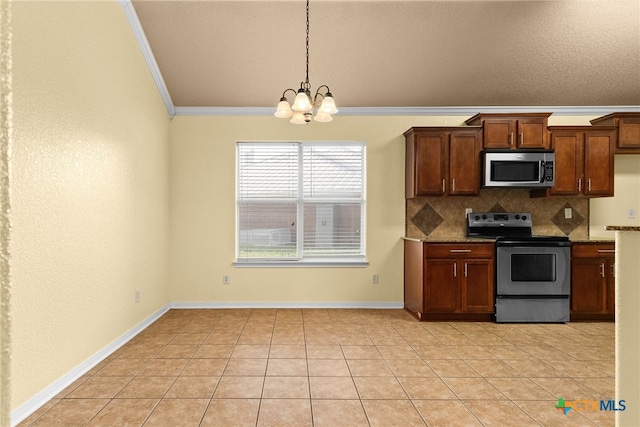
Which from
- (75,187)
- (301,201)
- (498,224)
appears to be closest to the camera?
(75,187)

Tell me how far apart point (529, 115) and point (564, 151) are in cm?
61

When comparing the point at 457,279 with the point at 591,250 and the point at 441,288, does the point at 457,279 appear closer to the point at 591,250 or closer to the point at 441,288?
the point at 441,288

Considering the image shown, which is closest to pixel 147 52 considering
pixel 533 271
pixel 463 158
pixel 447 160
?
pixel 447 160

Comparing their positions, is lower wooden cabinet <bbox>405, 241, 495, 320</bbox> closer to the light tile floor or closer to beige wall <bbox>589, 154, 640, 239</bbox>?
the light tile floor

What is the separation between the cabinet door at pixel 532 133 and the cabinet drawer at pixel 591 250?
1.21 meters

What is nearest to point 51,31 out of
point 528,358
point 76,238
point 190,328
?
point 76,238

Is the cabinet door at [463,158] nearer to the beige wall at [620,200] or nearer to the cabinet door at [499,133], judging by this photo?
the cabinet door at [499,133]

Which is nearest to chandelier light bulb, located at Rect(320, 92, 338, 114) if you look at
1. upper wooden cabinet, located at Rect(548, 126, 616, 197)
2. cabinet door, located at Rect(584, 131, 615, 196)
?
upper wooden cabinet, located at Rect(548, 126, 616, 197)

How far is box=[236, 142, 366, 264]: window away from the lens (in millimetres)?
5082

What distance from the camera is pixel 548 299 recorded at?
4.32 metres

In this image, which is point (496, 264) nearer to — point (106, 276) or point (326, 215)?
point (326, 215)

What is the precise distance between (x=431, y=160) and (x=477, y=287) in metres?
1.54

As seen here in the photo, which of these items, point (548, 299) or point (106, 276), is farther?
point (548, 299)

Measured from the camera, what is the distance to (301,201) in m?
5.09
